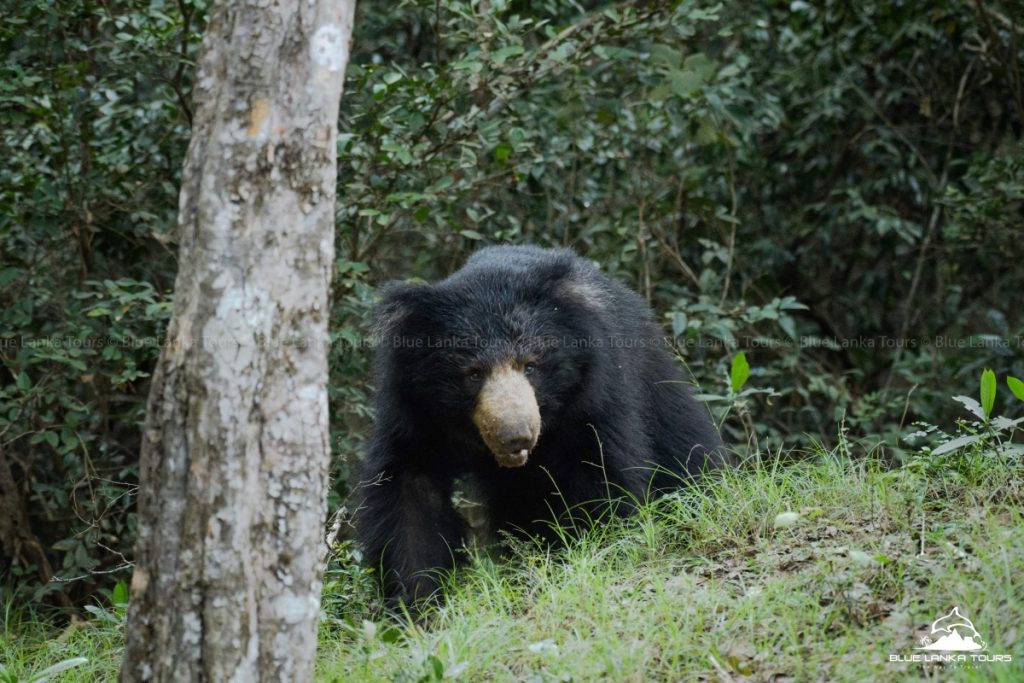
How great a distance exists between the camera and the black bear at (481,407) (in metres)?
4.34

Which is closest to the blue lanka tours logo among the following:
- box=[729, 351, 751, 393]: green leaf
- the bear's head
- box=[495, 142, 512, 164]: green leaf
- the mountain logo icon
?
the mountain logo icon

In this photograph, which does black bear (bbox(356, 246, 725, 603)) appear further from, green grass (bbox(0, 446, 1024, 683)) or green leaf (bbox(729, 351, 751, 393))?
green leaf (bbox(729, 351, 751, 393))

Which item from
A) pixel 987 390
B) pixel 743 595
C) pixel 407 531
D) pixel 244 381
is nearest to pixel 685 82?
pixel 987 390

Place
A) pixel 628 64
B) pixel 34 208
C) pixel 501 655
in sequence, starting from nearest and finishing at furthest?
pixel 501 655 → pixel 34 208 → pixel 628 64

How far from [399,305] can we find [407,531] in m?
0.92

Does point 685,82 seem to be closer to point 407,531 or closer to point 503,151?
point 503,151

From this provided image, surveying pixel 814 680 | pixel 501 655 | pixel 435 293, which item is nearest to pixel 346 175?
pixel 435 293

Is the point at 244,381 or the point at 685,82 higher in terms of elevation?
the point at 685,82

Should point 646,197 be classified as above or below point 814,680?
above

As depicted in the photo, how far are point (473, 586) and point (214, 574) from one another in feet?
5.41

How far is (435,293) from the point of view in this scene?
4.52m

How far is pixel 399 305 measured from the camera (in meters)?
4.49

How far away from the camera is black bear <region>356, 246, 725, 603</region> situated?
4.34m

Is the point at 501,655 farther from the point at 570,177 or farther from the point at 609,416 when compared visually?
the point at 570,177
